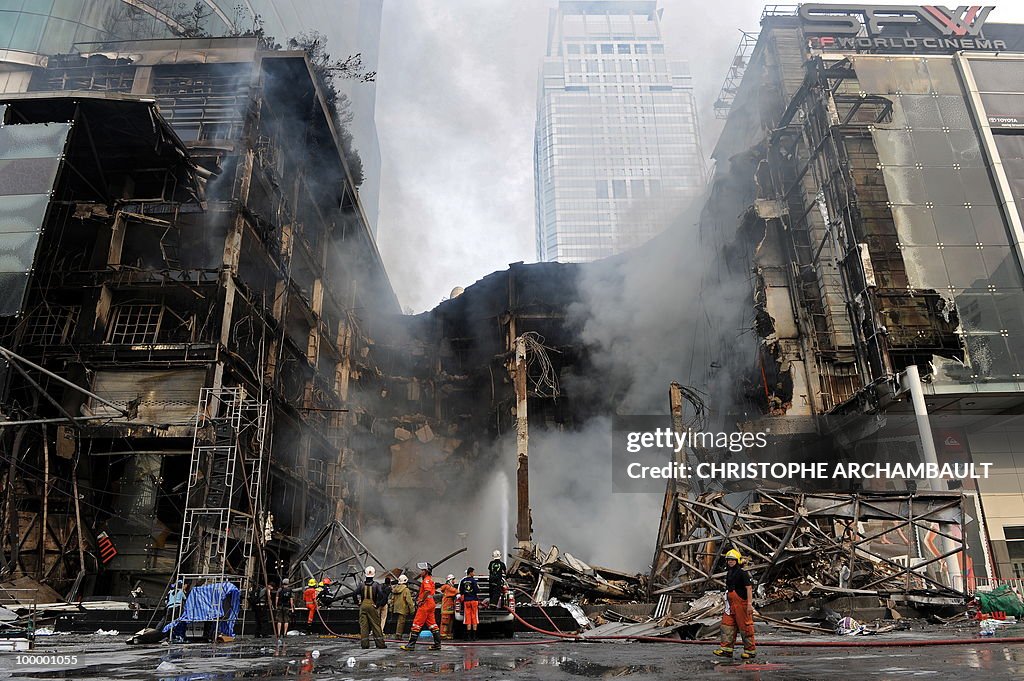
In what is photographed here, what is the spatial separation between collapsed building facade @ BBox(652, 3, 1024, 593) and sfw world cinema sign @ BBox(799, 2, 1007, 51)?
0.06 m

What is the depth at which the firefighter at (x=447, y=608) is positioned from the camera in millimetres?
10977

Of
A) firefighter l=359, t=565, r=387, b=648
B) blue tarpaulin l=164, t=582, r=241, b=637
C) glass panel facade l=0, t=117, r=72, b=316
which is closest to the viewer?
firefighter l=359, t=565, r=387, b=648

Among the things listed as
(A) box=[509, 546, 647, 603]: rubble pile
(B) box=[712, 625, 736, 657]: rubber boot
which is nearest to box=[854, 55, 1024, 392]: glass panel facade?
(A) box=[509, 546, 647, 603]: rubble pile

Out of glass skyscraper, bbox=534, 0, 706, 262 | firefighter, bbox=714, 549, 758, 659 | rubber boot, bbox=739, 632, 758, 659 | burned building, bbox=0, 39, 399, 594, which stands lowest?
rubber boot, bbox=739, 632, 758, 659

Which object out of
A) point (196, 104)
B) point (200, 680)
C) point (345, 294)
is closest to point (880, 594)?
point (200, 680)

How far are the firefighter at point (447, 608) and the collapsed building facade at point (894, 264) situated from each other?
4.79 m

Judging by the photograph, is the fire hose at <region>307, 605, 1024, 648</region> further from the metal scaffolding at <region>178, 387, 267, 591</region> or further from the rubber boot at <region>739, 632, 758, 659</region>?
the metal scaffolding at <region>178, 387, 267, 591</region>

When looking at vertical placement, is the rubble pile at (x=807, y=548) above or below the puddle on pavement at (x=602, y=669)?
above

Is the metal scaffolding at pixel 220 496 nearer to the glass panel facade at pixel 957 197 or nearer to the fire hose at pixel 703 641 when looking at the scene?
the fire hose at pixel 703 641

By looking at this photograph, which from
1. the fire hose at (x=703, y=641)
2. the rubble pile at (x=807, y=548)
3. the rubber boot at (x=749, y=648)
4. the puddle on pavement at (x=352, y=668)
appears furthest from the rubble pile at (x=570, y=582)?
the rubber boot at (x=749, y=648)

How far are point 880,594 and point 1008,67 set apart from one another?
19012 mm

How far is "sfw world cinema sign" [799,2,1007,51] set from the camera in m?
22.2

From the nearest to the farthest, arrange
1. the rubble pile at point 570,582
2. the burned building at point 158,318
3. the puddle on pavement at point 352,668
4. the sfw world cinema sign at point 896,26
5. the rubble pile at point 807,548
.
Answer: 1. the puddle on pavement at point 352,668
2. the rubble pile at point 807,548
3. the rubble pile at point 570,582
4. the burned building at point 158,318
5. the sfw world cinema sign at point 896,26

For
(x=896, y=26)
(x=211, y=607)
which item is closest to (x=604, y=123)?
(x=896, y=26)
